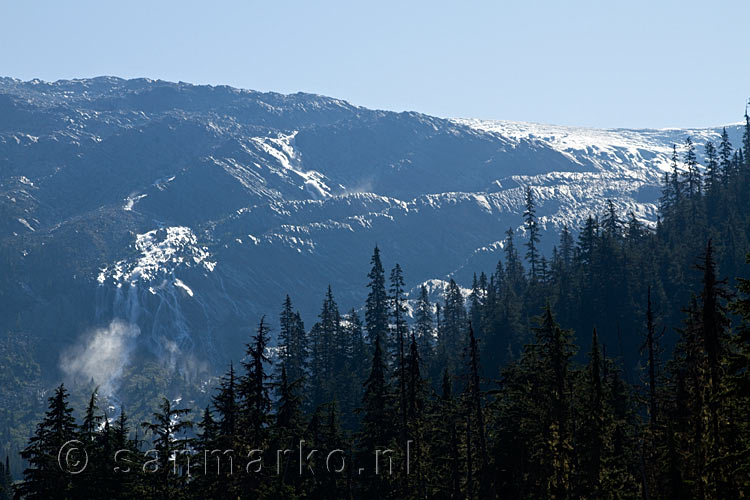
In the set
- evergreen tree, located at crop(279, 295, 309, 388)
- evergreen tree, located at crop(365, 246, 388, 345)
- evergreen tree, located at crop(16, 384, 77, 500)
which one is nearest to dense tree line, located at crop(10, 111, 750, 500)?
evergreen tree, located at crop(16, 384, 77, 500)

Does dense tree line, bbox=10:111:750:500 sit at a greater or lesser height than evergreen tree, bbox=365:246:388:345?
lesser

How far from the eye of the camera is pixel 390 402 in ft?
206

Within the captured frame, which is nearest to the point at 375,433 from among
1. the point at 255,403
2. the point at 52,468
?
the point at 255,403

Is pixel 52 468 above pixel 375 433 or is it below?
below

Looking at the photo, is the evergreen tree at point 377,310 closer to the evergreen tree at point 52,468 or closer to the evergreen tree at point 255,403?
the evergreen tree at point 255,403

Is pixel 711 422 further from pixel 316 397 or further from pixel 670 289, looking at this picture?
pixel 670 289

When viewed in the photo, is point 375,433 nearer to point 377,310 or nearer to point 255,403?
point 255,403

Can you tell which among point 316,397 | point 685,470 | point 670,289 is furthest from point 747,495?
point 670,289
